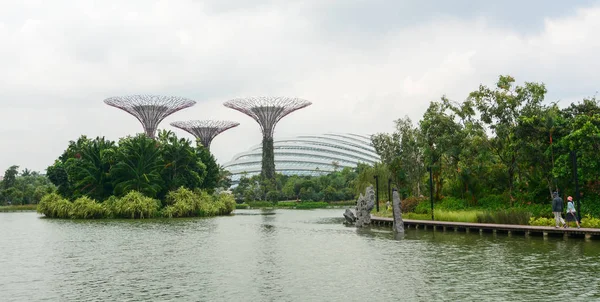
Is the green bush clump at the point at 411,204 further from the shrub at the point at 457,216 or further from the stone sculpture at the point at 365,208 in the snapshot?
the stone sculpture at the point at 365,208

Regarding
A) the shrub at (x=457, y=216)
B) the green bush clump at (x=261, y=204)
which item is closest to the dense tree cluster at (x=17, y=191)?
the green bush clump at (x=261, y=204)

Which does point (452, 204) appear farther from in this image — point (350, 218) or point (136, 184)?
point (136, 184)

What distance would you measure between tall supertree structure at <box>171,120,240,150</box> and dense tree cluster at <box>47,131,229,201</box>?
34566 millimetres

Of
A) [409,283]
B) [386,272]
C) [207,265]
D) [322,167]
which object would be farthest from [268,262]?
[322,167]

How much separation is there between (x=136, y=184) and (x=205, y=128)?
44.5 metres

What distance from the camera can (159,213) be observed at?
62625 mm

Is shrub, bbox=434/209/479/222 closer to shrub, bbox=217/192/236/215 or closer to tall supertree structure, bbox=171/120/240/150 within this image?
shrub, bbox=217/192/236/215

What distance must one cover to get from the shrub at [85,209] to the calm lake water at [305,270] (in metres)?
29.8

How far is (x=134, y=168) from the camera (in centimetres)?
6481

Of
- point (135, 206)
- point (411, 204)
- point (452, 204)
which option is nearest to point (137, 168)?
point (135, 206)

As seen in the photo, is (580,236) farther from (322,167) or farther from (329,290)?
(322,167)

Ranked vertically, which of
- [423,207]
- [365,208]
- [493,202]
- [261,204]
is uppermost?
[261,204]

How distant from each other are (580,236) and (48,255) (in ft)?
85.4

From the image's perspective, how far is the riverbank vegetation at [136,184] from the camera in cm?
6078
